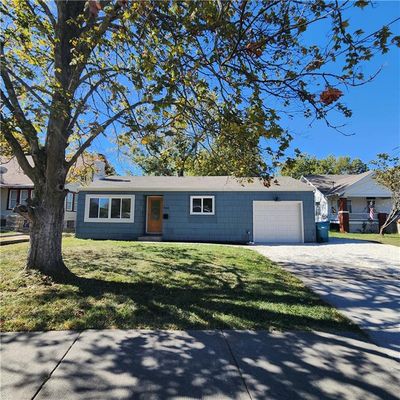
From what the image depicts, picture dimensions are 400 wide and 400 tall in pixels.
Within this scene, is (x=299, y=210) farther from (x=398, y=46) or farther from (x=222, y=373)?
(x=222, y=373)

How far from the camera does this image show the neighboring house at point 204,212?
50.2 ft

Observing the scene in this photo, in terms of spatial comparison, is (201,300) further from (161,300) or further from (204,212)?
(204,212)

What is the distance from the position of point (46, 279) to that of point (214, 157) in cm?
444

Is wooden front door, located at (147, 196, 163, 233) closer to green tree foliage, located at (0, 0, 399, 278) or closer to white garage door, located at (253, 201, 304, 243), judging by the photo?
white garage door, located at (253, 201, 304, 243)

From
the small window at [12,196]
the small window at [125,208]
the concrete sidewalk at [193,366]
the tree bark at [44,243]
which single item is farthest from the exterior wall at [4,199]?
the concrete sidewalk at [193,366]

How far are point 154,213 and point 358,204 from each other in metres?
18.7

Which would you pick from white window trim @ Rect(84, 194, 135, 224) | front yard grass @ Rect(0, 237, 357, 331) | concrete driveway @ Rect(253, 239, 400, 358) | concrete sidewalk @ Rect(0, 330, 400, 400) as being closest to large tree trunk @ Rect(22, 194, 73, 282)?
front yard grass @ Rect(0, 237, 357, 331)

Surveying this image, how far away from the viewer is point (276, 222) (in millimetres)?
15523

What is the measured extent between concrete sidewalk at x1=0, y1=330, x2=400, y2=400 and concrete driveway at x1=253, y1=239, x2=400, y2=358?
2.31 feet

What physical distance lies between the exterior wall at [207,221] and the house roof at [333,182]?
448 inches

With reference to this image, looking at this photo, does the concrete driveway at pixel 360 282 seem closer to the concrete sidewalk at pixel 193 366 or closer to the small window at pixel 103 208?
the concrete sidewalk at pixel 193 366

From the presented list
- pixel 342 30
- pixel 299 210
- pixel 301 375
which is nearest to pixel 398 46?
pixel 342 30

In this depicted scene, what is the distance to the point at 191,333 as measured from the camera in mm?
3752

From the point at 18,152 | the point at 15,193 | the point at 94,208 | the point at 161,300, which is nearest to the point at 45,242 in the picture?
the point at 18,152
